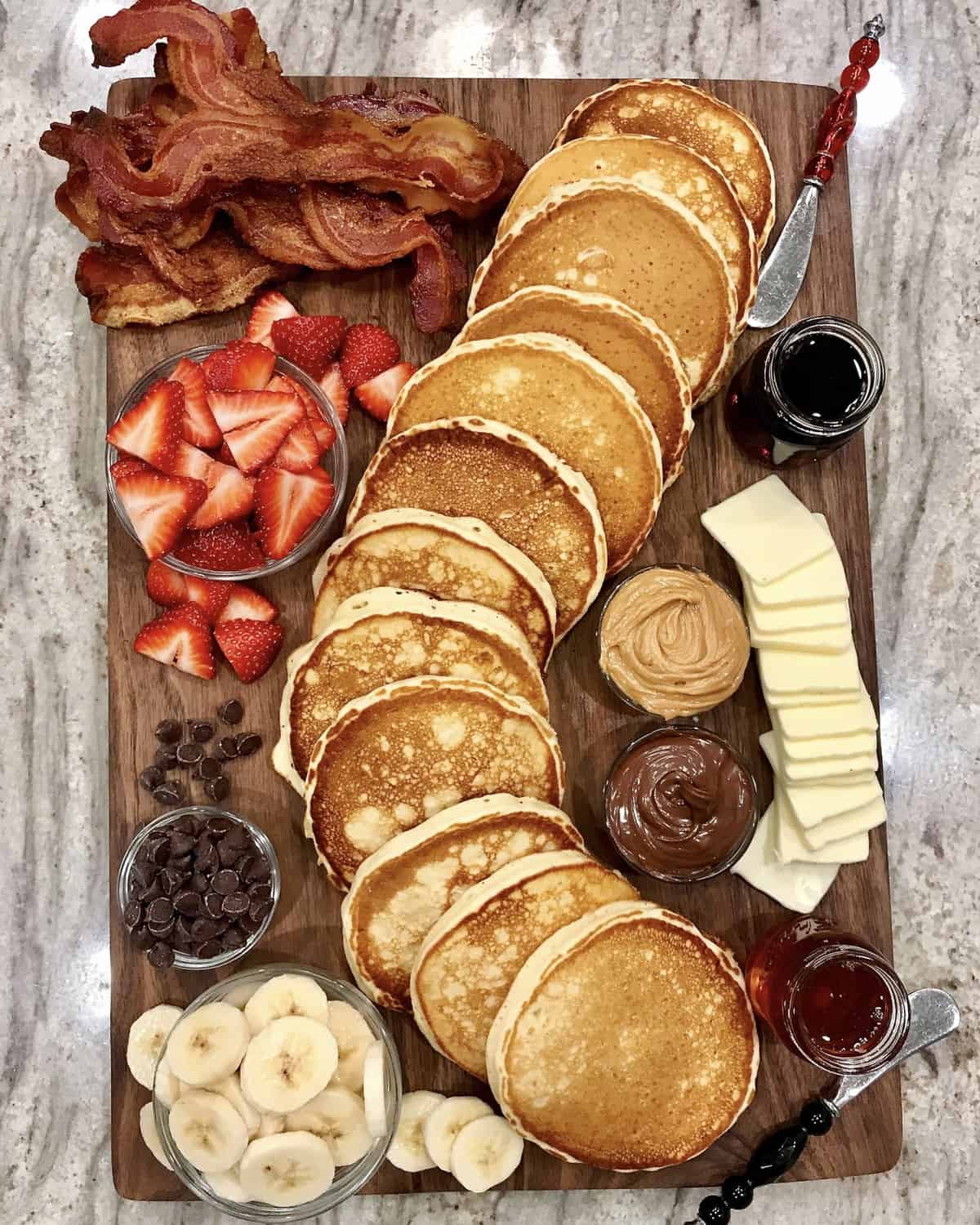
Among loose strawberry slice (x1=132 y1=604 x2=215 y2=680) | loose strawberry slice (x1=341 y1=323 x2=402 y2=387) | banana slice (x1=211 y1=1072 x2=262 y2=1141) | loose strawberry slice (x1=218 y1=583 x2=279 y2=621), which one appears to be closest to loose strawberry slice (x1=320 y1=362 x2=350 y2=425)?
loose strawberry slice (x1=341 y1=323 x2=402 y2=387)

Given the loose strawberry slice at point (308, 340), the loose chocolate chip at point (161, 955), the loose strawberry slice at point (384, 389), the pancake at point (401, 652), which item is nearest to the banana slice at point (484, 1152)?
the loose chocolate chip at point (161, 955)

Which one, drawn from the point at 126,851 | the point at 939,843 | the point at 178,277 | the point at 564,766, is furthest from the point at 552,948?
the point at 178,277

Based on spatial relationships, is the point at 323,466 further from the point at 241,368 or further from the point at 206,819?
the point at 206,819

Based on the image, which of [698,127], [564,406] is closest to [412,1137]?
[564,406]

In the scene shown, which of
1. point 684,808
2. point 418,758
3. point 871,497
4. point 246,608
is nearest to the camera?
point 418,758

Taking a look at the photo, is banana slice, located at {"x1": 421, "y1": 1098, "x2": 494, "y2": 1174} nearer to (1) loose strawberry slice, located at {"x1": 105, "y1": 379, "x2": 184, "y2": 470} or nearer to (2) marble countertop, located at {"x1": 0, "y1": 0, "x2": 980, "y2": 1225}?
(2) marble countertop, located at {"x1": 0, "y1": 0, "x2": 980, "y2": 1225}

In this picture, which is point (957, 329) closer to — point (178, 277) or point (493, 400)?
point (493, 400)

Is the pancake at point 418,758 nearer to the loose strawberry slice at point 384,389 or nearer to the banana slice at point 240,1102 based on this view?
the banana slice at point 240,1102
